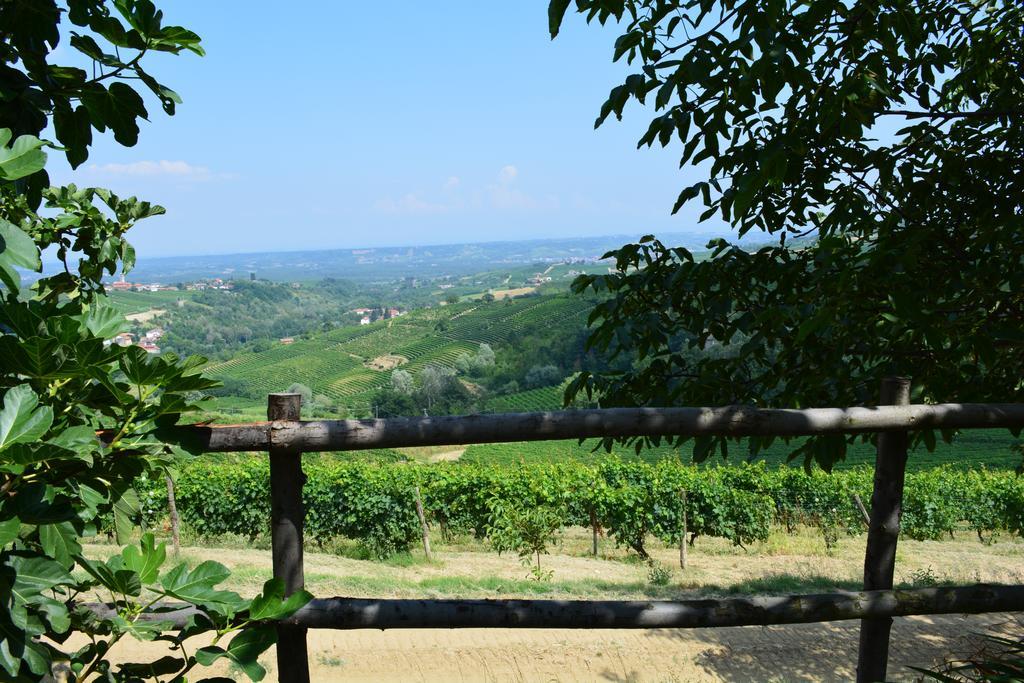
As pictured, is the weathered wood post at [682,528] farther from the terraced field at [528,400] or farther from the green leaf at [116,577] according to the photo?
the terraced field at [528,400]

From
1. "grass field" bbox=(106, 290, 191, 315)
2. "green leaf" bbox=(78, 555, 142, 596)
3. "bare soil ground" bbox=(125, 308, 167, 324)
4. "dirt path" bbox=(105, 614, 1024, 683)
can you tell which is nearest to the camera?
"green leaf" bbox=(78, 555, 142, 596)

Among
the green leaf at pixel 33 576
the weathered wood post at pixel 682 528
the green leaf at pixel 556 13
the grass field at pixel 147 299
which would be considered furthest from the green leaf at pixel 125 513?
the grass field at pixel 147 299

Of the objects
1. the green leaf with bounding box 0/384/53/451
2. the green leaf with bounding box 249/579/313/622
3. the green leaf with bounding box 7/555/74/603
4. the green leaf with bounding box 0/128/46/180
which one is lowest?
the green leaf with bounding box 249/579/313/622

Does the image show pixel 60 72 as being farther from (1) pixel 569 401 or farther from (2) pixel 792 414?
(1) pixel 569 401

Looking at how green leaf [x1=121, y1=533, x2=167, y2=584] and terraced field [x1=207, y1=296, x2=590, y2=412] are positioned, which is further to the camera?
terraced field [x1=207, y1=296, x2=590, y2=412]

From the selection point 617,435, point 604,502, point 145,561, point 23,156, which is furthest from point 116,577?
point 604,502

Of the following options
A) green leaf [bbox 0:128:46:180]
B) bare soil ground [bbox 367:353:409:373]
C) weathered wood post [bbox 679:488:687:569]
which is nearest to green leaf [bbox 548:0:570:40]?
green leaf [bbox 0:128:46:180]

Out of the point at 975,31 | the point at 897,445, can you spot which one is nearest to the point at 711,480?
the point at 975,31

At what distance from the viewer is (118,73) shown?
4.63 feet

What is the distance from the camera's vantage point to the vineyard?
1530 centimetres

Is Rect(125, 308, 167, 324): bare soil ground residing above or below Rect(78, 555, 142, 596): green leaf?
below

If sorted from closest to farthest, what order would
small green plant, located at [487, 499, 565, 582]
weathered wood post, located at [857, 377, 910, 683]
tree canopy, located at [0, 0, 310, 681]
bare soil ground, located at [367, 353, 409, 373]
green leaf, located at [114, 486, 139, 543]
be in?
1. tree canopy, located at [0, 0, 310, 681]
2. green leaf, located at [114, 486, 139, 543]
3. weathered wood post, located at [857, 377, 910, 683]
4. small green plant, located at [487, 499, 565, 582]
5. bare soil ground, located at [367, 353, 409, 373]

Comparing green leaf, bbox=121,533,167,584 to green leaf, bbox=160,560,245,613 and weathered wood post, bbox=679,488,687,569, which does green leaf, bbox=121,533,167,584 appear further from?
weathered wood post, bbox=679,488,687,569

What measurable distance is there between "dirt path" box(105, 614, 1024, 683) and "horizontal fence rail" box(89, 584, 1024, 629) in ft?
8.87
